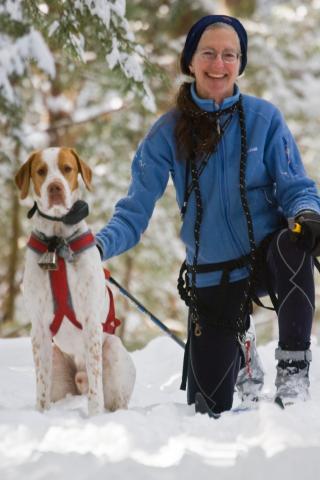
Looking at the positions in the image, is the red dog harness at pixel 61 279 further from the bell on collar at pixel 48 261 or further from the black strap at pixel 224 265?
the black strap at pixel 224 265

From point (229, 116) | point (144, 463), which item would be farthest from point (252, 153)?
point (144, 463)

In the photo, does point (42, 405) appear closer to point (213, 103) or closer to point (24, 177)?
point (24, 177)

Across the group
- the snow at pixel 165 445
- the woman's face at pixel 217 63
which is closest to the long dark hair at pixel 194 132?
the woman's face at pixel 217 63

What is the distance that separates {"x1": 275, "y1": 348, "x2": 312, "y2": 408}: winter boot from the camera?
2740 millimetres

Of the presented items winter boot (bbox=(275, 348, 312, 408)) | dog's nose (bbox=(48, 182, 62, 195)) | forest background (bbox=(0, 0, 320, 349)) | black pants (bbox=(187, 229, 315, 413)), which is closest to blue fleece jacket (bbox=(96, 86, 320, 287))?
black pants (bbox=(187, 229, 315, 413))

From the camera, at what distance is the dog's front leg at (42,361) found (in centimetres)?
306

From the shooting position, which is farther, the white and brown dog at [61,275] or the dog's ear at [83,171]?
the dog's ear at [83,171]

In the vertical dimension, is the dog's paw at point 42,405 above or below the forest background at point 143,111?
below

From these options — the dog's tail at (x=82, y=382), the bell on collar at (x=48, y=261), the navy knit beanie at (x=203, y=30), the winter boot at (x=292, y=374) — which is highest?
the navy knit beanie at (x=203, y=30)

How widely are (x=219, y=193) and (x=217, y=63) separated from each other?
2.23ft

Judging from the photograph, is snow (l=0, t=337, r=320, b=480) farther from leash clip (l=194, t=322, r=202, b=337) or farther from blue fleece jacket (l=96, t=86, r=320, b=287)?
blue fleece jacket (l=96, t=86, r=320, b=287)

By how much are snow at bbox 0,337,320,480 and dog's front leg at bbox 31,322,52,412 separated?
2.10ft

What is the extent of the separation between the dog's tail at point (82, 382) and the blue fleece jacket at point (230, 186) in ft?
2.20

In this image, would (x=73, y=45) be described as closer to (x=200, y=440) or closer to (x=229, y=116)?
(x=229, y=116)
